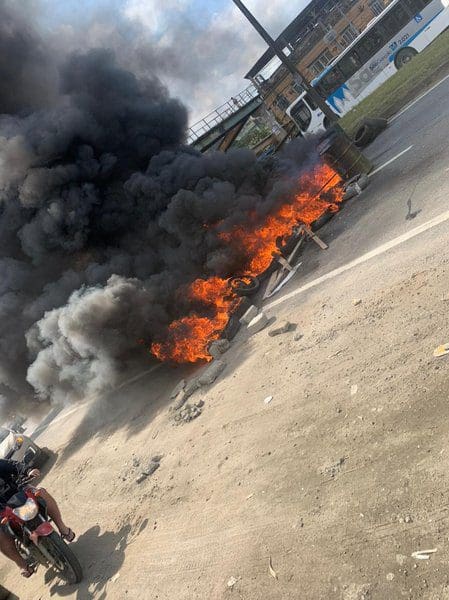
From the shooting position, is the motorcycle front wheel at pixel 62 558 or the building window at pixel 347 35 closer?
the motorcycle front wheel at pixel 62 558

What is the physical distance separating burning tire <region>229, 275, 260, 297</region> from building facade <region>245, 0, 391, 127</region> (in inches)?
1176

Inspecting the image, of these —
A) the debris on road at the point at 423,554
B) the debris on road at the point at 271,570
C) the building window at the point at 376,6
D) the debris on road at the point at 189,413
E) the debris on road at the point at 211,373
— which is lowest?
the debris on road at the point at 423,554

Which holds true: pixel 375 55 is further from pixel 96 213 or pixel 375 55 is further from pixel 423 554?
pixel 423 554

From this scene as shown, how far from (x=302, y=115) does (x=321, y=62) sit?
1518 cm

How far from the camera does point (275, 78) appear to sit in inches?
1473

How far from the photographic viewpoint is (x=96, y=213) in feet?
46.1

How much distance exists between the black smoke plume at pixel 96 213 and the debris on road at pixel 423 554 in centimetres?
705

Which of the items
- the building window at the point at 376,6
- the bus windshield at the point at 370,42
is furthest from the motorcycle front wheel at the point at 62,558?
the building window at the point at 376,6

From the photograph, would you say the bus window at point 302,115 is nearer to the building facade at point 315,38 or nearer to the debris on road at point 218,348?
the building facade at point 315,38

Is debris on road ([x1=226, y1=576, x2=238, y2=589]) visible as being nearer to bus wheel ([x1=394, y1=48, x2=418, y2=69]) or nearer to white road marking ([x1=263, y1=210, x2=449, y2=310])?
white road marking ([x1=263, y1=210, x2=449, y2=310])

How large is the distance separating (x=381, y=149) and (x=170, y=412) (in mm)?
11562

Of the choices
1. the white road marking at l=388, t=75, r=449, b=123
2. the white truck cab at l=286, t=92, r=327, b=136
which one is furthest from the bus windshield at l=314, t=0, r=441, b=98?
the white road marking at l=388, t=75, r=449, b=123

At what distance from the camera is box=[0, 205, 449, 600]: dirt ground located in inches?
128

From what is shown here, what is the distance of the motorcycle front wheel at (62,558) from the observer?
505 cm
